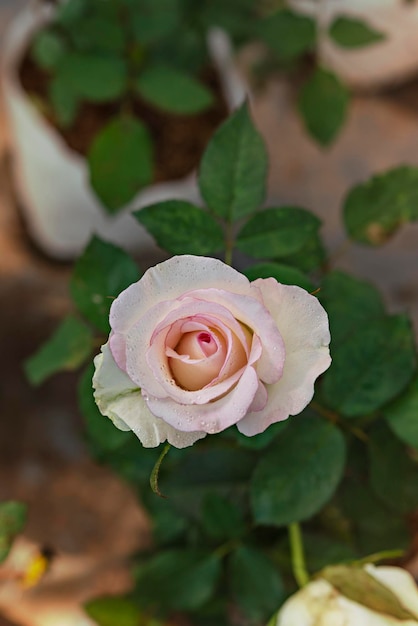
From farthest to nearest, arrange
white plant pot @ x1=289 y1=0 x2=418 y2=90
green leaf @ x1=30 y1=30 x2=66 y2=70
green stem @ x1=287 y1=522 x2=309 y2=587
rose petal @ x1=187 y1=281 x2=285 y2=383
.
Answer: white plant pot @ x1=289 y1=0 x2=418 y2=90
green leaf @ x1=30 y1=30 x2=66 y2=70
green stem @ x1=287 y1=522 x2=309 y2=587
rose petal @ x1=187 y1=281 x2=285 y2=383

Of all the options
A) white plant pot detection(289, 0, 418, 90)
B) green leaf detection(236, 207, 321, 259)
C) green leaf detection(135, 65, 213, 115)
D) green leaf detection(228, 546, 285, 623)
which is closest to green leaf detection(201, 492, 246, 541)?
green leaf detection(228, 546, 285, 623)

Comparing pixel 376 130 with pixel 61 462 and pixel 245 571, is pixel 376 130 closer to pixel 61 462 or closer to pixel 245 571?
pixel 61 462

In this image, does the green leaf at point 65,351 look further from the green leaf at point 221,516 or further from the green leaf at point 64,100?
the green leaf at point 64,100

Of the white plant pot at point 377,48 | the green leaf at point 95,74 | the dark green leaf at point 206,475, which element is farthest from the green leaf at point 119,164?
the white plant pot at point 377,48

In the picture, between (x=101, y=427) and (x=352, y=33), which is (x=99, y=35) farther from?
(x=101, y=427)

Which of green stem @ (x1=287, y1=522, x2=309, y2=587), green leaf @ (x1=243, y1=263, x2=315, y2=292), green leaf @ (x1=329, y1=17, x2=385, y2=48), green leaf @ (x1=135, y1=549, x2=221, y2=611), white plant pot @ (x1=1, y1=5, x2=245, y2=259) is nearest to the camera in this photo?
green leaf @ (x1=243, y1=263, x2=315, y2=292)

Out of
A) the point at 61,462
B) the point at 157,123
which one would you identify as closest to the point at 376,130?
the point at 157,123

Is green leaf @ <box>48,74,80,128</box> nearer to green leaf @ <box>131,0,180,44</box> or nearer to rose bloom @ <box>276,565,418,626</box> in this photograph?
green leaf @ <box>131,0,180,44</box>

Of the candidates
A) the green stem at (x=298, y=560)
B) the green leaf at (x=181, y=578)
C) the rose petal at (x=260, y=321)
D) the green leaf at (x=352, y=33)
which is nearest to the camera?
the rose petal at (x=260, y=321)
